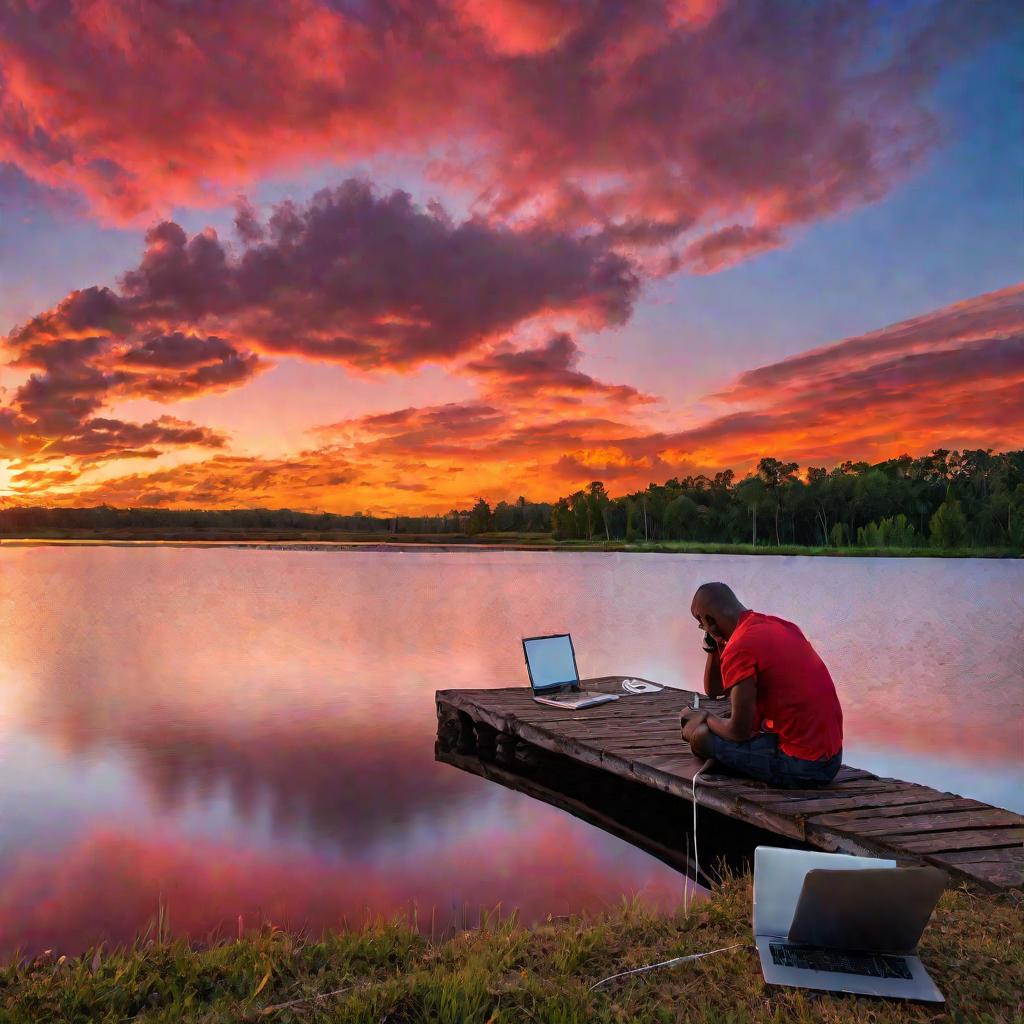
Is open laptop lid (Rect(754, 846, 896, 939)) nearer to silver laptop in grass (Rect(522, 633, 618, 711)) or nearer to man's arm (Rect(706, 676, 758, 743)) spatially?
man's arm (Rect(706, 676, 758, 743))

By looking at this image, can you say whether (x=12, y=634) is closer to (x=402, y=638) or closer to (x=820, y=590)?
(x=402, y=638)

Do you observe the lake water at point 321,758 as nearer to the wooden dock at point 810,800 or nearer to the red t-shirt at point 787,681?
the wooden dock at point 810,800

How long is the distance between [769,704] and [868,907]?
9.69ft

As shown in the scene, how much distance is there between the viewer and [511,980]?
4102 millimetres

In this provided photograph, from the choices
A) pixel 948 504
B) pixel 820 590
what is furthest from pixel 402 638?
pixel 948 504

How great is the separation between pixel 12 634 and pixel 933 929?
29715 mm

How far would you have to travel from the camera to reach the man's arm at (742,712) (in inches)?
255

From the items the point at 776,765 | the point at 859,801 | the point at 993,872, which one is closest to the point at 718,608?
the point at 776,765

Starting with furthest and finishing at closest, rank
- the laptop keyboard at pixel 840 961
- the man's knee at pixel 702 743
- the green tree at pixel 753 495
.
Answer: the green tree at pixel 753 495, the man's knee at pixel 702 743, the laptop keyboard at pixel 840 961

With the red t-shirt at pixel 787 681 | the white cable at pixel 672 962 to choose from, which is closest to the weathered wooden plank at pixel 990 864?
the red t-shirt at pixel 787 681

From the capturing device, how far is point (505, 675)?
19922mm

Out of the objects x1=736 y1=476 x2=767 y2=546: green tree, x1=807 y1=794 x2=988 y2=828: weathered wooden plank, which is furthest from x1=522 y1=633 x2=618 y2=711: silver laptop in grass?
x1=736 y1=476 x2=767 y2=546: green tree

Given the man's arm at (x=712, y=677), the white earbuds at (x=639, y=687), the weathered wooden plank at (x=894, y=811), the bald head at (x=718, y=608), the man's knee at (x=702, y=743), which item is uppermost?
the bald head at (x=718, y=608)

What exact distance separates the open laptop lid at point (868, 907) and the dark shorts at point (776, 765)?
290cm
